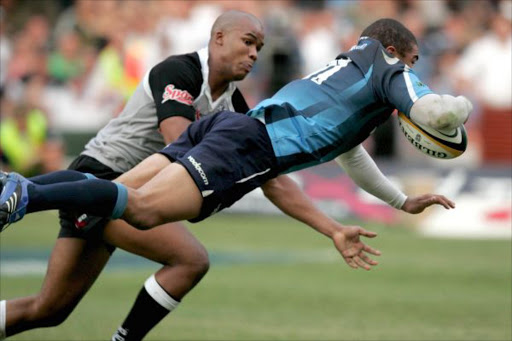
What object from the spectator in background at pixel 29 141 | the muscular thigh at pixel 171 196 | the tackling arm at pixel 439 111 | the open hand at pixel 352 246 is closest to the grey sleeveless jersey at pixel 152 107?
the muscular thigh at pixel 171 196

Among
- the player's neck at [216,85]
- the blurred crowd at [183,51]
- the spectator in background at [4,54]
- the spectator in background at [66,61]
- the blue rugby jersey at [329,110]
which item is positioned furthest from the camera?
the spectator in background at [66,61]

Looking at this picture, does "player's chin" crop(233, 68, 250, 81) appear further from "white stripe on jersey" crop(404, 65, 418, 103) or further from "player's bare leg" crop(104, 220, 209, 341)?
"white stripe on jersey" crop(404, 65, 418, 103)

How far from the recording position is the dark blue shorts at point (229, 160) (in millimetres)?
6250

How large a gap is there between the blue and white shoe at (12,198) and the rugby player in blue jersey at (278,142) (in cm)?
5

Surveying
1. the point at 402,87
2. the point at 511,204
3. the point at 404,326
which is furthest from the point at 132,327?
the point at 511,204

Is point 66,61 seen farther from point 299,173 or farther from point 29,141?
point 299,173

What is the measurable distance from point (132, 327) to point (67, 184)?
1578 millimetres

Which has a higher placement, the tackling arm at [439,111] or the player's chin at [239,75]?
the player's chin at [239,75]

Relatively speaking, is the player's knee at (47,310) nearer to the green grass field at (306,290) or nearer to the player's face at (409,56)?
the green grass field at (306,290)

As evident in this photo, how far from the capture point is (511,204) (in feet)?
56.8

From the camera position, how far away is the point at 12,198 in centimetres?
568

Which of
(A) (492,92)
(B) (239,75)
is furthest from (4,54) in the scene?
(B) (239,75)

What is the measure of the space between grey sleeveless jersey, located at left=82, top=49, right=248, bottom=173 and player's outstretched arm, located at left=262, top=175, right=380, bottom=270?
0.73 meters

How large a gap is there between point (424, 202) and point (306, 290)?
16.6 feet
